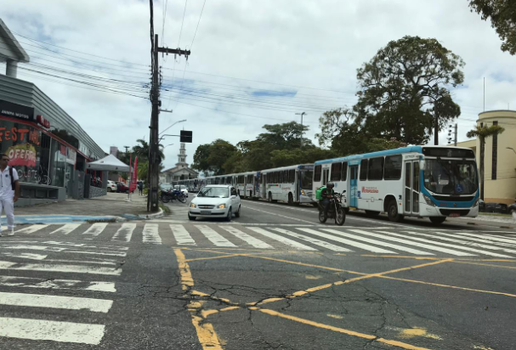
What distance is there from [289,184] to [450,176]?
16.5 meters

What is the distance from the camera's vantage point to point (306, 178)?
2853 cm

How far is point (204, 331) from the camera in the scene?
148 inches

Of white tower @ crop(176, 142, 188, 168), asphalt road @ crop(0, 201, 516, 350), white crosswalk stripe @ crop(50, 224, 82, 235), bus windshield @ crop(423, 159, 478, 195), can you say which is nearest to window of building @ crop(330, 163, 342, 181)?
bus windshield @ crop(423, 159, 478, 195)

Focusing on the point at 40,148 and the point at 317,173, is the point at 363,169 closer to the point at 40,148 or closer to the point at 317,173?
the point at 317,173

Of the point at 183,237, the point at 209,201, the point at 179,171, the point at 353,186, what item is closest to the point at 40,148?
the point at 209,201

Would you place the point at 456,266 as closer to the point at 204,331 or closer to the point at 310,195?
the point at 204,331

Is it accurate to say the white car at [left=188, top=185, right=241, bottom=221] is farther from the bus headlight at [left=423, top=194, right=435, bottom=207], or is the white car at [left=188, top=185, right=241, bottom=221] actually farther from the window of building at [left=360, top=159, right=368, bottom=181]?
the bus headlight at [left=423, top=194, right=435, bottom=207]

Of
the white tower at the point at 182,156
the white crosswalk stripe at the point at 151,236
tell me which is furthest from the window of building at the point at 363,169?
the white tower at the point at 182,156

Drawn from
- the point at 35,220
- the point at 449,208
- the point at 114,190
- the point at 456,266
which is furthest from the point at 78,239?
the point at 114,190

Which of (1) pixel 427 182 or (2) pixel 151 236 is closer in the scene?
(2) pixel 151 236

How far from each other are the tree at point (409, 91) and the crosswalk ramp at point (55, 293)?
33.9 m

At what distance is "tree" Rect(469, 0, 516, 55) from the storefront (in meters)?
19.9

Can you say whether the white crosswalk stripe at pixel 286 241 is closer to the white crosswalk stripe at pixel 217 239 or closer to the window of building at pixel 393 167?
the white crosswalk stripe at pixel 217 239

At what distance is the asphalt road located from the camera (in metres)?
3.66
